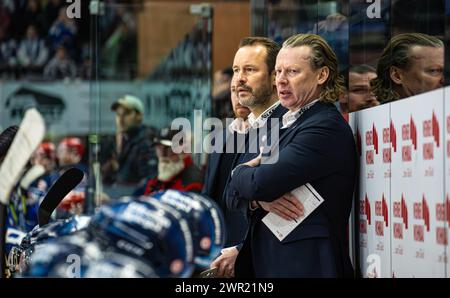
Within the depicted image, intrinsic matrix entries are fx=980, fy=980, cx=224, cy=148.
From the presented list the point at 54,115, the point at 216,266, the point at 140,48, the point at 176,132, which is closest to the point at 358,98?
the point at 216,266

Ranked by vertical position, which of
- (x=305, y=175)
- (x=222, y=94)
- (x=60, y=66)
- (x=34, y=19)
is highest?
(x=34, y=19)

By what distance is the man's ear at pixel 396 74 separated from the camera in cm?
350

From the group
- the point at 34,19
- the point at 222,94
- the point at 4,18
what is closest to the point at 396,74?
the point at 222,94

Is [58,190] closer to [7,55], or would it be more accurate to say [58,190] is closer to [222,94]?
[222,94]

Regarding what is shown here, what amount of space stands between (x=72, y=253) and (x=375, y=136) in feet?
5.25

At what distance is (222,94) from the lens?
7.02m

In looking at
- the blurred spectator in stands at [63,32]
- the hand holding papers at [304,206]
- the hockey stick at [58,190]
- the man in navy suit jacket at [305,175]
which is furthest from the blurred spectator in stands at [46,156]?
the blurred spectator in stands at [63,32]

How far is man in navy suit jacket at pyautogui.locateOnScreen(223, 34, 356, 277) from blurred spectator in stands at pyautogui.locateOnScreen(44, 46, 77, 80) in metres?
8.47

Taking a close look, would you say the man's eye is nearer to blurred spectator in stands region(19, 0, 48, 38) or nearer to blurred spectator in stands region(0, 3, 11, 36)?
blurred spectator in stands region(19, 0, 48, 38)

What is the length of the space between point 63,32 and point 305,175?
1110 centimetres

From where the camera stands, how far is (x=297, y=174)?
11.8 ft

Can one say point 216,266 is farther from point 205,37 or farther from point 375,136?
point 205,37

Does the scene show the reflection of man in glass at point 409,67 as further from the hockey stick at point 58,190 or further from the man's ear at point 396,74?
the hockey stick at point 58,190

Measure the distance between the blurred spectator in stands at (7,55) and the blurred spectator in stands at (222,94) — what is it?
519cm
